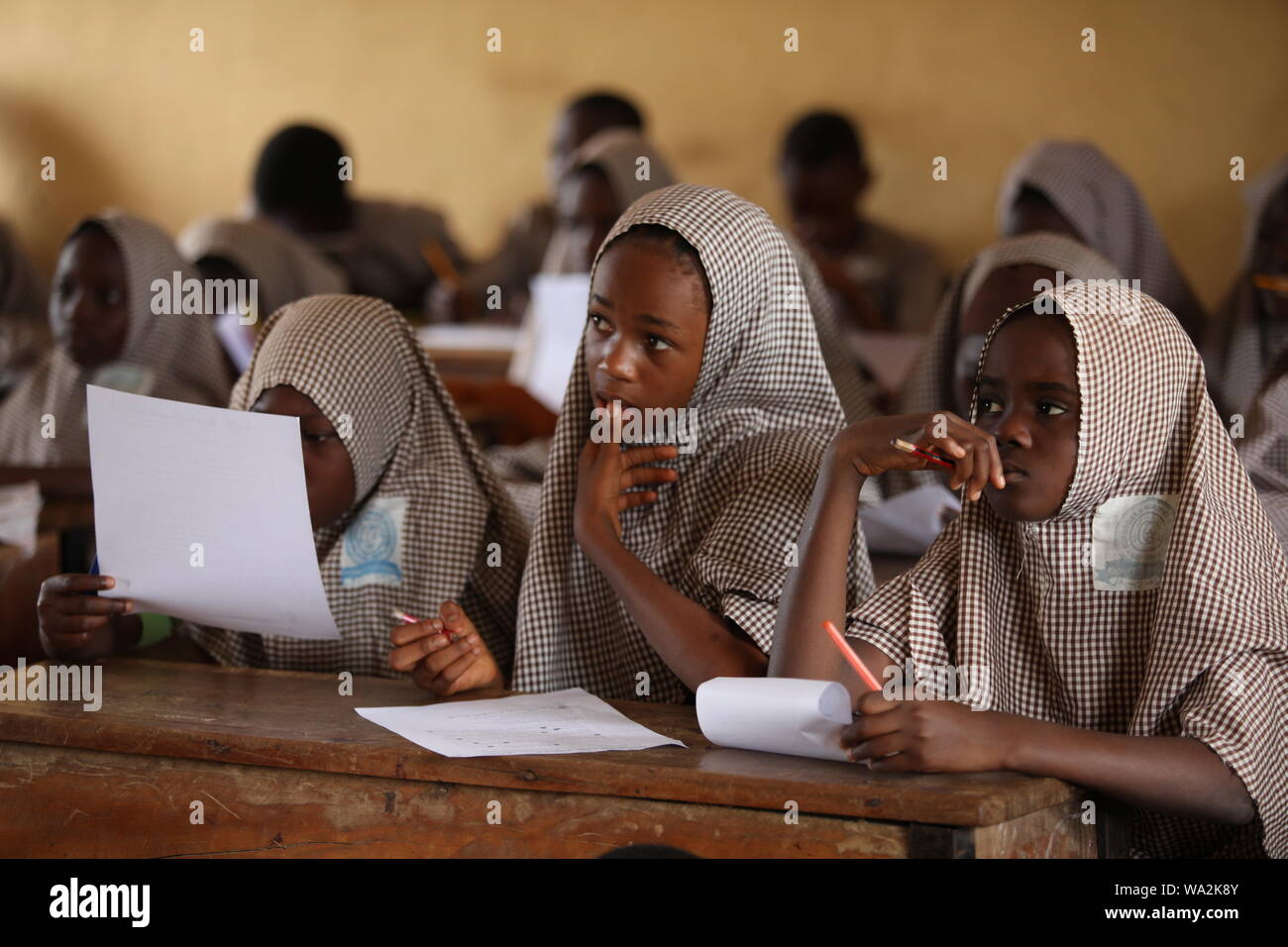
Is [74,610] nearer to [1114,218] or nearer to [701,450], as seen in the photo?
[701,450]

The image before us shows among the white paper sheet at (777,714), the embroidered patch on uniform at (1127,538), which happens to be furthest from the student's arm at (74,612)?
the embroidered patch on uniform at (1127,538)

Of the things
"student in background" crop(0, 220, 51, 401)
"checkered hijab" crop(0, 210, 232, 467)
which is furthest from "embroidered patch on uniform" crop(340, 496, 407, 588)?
"student in background" crop(0, 220, 51, 401)

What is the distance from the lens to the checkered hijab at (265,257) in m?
4.49

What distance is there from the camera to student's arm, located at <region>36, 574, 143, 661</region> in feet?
6.47

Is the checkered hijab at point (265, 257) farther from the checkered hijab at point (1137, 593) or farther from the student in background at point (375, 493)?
the checkered hijab at point (1137, 593)

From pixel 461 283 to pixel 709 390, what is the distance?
416 centimetres

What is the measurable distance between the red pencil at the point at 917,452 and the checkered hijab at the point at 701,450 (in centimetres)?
35

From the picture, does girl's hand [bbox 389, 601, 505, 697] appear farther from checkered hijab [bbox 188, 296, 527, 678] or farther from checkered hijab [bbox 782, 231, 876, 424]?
checkered hijab [bbox 782, 231, 876, 424]

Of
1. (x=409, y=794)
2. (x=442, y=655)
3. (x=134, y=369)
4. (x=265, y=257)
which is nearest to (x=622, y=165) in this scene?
(x=265, y=257)

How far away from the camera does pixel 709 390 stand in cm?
207

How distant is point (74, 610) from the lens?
1975mm
